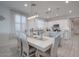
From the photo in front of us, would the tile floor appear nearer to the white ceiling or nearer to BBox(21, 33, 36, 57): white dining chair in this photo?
BBox(21, 33, 36, 57): white dining chair

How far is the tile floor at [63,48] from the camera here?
79.3 inches

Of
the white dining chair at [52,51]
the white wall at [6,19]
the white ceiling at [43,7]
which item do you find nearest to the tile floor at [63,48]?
the white dining chair at [52,51]

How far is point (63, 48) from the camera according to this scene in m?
2.02

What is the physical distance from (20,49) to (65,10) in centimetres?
118

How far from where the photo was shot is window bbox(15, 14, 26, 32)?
2025mm

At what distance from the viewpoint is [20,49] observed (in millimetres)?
2078

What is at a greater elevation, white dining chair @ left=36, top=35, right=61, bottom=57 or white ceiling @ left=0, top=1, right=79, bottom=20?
white ceiling @ left=0, top=1, right=79, bottom=20

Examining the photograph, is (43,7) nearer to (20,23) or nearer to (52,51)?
(20,23)

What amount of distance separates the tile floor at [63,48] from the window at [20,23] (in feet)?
0.86

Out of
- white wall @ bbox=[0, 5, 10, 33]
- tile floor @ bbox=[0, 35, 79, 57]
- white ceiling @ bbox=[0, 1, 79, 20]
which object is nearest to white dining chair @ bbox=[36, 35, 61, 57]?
tile floor @ bbox=[0, 35, 79, 57]

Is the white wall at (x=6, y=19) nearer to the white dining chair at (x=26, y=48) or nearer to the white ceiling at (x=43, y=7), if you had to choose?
the white ceiling at (x=43, y=7)

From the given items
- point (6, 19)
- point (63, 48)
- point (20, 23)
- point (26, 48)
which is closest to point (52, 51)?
point (63, 48)

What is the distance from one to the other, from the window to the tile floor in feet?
0.86

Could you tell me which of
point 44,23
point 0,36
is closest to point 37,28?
point 44,23
